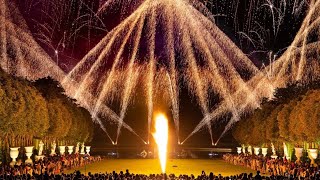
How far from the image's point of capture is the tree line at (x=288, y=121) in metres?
45.3

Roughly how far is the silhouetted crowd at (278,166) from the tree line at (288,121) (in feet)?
10.4

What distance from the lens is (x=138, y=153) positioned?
77938 millimetres

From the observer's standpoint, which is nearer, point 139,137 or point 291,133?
point 291,133

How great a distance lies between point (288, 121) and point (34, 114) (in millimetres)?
23212

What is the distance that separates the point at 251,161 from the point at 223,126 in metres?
49.6

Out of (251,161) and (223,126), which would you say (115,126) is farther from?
(251,161)

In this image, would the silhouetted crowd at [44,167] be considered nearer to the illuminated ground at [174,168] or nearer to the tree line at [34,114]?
the illuminated ground at [174,168]

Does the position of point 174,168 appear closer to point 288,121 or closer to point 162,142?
point 288,121

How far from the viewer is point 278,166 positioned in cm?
4122

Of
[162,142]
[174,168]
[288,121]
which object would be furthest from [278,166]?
[162,142]

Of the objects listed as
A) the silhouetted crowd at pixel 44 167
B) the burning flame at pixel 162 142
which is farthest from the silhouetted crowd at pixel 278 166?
the silhouetted crowd at pixel 44 167

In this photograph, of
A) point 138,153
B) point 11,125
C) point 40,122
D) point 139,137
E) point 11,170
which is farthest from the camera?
point 139,137

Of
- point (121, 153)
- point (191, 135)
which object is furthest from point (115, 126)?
point (121, 153)

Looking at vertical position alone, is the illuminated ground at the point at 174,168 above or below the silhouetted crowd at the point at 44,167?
below
